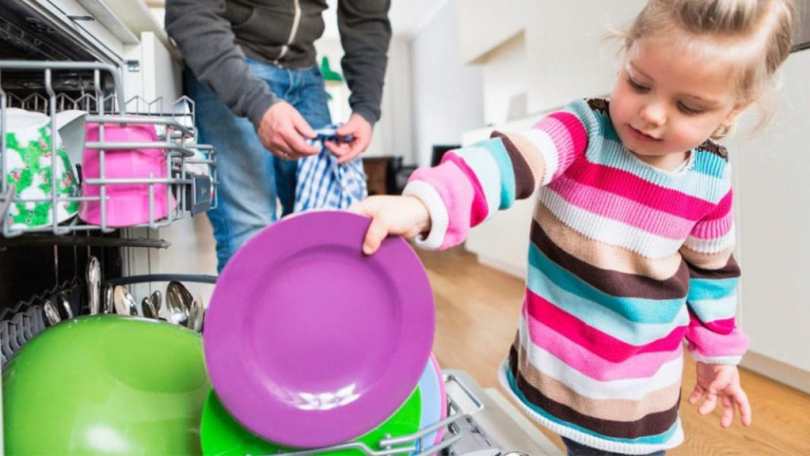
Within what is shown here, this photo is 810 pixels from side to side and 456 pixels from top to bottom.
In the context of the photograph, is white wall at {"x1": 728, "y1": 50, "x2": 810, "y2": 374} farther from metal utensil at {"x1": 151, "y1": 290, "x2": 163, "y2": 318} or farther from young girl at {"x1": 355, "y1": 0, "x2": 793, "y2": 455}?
metal utensil at {"x1": 151, "y1": 290, "x2": 163, "y2": 318}

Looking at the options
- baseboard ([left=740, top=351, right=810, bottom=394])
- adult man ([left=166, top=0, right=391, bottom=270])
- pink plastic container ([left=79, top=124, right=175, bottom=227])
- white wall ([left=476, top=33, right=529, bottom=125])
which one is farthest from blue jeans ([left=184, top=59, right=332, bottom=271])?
white wall ([left=476, top=33, right=529, bottom=125])

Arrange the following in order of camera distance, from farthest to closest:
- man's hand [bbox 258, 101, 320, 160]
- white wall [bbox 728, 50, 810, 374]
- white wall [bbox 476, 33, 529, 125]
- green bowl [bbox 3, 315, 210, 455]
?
white wall [bbox 476, 33, 529, 125], white wall [bbox 728, 50, 810, 374], man's hand [bbox 258, 101, 320, 160], green bowl [bbox 3, 315, 210, 455]

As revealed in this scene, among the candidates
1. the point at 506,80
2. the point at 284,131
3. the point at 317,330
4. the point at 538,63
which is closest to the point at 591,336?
the point at 317,330

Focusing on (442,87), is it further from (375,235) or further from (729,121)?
(375,235)

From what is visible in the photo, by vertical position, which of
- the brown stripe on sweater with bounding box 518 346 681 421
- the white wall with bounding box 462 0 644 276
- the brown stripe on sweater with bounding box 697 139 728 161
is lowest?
the brown stripe on sweater with bounding box 518 346 681 421

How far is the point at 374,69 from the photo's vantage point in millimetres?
1209

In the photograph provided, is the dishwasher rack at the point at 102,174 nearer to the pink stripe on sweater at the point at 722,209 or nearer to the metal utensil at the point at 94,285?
the metal utensil at the point at 94,285

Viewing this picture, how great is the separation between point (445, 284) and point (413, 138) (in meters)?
4.13

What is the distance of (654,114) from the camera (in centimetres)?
59

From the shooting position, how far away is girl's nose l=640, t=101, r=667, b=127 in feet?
1.95

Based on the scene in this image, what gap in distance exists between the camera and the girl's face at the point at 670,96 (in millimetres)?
580

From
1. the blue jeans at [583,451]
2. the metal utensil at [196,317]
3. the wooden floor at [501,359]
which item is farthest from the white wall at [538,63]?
the metal utensil at [196,317]

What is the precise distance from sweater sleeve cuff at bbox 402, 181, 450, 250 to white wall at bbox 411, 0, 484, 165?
3955mm

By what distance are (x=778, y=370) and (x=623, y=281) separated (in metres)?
0.96
